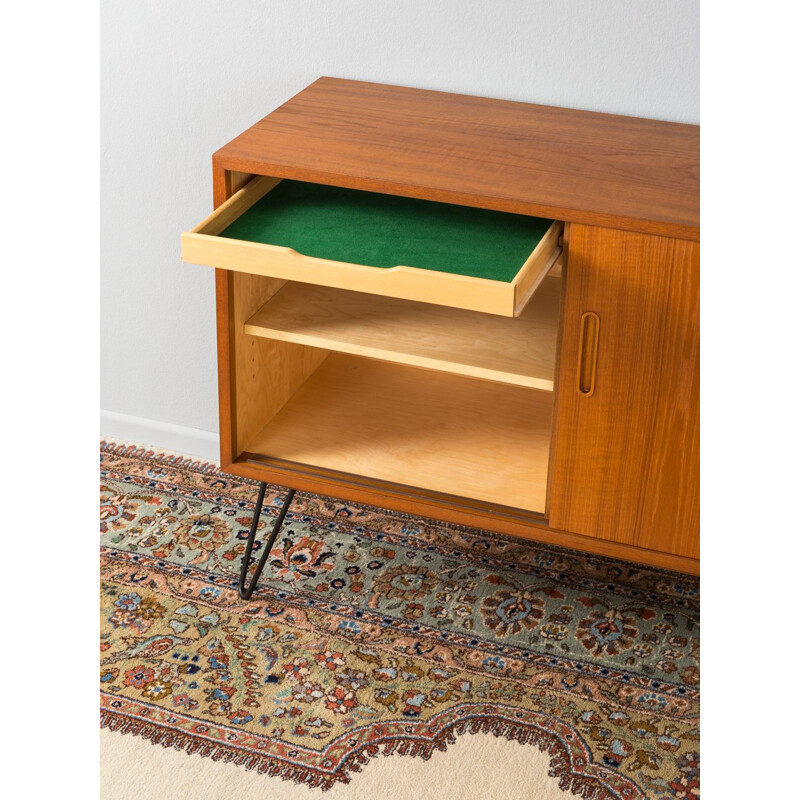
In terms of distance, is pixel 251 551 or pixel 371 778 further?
pixel 251 551

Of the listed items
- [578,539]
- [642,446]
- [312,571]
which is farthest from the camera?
[312,571]

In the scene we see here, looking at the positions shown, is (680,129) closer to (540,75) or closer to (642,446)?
(540,75)

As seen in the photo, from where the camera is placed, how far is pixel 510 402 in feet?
5.80

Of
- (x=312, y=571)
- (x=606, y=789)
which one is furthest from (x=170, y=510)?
(x=606, y=789)

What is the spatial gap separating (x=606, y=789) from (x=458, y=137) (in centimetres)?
98

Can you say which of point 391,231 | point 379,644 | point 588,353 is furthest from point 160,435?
point 588,353

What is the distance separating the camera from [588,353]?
1.36 m

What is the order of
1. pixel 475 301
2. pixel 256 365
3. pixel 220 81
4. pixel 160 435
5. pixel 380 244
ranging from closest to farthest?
pixel 475 301
pixel 380 244
pixel 256 365
pixel 220 81
pixel 160 435

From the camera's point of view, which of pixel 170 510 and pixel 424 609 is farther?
pixel 170 510

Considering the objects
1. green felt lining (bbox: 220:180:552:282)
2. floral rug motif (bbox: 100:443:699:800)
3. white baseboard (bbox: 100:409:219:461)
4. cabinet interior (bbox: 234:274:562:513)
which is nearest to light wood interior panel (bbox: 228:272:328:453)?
cabinet interior (bbox: 234:274:562:513)

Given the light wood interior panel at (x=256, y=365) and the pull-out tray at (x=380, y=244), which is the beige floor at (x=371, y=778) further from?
the pull-out tray at (x=380, y=244)

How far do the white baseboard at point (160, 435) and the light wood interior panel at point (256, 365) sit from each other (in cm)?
44

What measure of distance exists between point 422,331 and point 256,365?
29 cm

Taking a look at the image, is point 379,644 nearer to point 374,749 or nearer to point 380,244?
point 374,749
